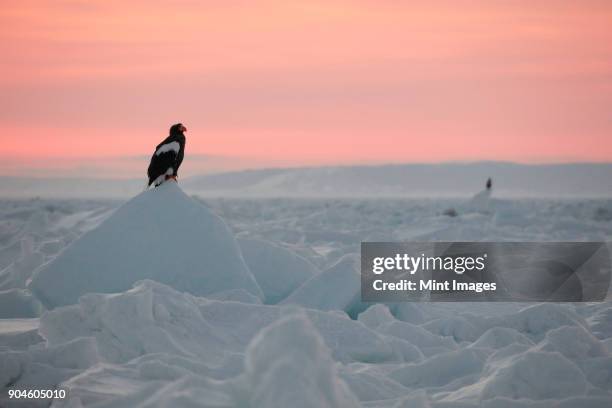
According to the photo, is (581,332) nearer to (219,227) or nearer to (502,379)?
(502,379)

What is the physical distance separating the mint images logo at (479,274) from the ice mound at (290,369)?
14.1 ft

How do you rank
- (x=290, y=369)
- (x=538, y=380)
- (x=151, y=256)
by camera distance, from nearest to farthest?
(x=290, y=369) → (x=538, y=380) → (x=151, y=256)

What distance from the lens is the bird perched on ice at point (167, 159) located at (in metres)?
7.81

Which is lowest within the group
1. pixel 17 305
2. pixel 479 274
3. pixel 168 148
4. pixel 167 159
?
pixel 479 274

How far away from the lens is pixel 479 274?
32.7ft

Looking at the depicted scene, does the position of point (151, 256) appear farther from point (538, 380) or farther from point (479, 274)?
point (479, 274)

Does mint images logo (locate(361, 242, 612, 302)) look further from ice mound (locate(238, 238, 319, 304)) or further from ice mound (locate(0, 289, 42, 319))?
ice mound (locate(0, 289, 42, 319))

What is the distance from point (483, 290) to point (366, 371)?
496 centimetres

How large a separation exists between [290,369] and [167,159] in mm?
5486

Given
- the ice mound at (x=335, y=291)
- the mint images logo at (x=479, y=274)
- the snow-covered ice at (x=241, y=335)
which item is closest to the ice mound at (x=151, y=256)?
the snow-covered ice at (x=241, y=335)

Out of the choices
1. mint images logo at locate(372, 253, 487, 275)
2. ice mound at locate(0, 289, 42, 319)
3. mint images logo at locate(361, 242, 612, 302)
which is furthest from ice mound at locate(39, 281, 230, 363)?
mint images logo at locate(372, 253, 487, 275)

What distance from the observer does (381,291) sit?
7262 mm

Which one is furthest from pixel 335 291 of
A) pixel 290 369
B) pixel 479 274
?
pixel 290 369

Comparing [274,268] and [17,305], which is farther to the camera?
[274,268]
